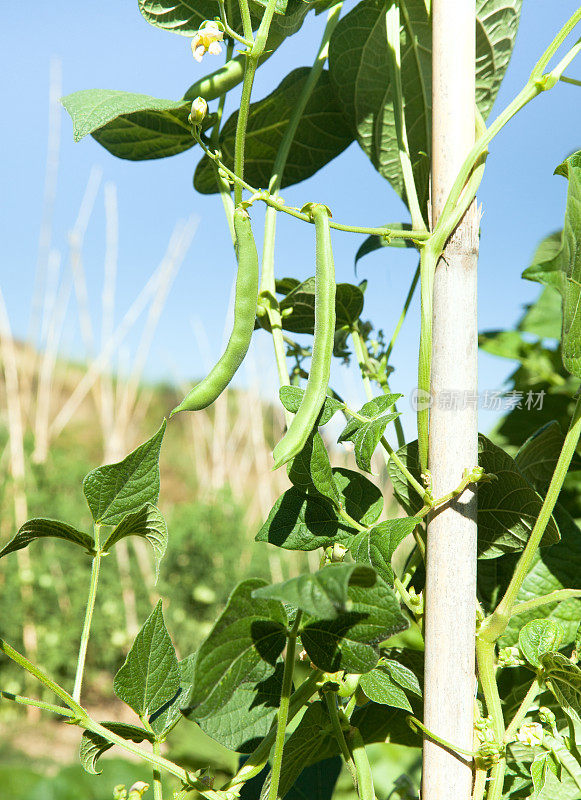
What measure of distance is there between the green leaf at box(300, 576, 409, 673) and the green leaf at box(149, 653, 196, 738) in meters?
0.09

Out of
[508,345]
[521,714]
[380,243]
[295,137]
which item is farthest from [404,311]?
[508,345]

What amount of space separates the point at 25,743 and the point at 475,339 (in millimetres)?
3244

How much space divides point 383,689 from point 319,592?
0.43 feet

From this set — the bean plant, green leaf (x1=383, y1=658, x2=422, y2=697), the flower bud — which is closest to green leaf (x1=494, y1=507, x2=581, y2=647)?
the bean plant

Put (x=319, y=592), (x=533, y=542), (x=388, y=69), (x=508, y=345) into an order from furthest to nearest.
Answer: (x=508, y=345)
(x=388, y=69)
(x=533, y=542)
(x=319, y=592)

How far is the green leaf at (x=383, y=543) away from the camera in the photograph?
0.32 m

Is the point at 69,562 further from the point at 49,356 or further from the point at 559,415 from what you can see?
the point at 559,415

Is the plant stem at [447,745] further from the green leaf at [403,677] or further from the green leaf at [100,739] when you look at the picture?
the green leaf at [100,739]

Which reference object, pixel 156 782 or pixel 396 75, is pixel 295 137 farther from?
pixel 156 782

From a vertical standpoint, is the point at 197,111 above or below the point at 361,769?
above

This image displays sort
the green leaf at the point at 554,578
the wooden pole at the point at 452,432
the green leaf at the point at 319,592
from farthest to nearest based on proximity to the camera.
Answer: the green leaf at the point at 554,578, the wooden pole at the point at 452,432, the green leaf at the point at 319,592

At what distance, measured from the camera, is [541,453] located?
1.43 ft

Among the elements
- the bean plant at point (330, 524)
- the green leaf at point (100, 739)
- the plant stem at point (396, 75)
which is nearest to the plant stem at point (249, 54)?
the bean plant at point (330, 524)

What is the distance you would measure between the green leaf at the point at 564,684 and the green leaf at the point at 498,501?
62mm
